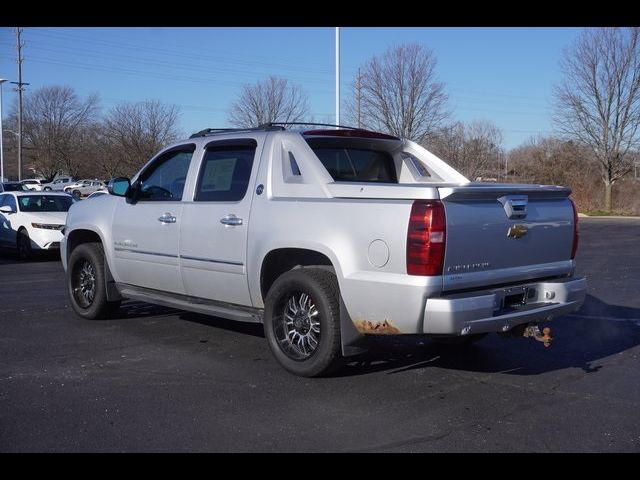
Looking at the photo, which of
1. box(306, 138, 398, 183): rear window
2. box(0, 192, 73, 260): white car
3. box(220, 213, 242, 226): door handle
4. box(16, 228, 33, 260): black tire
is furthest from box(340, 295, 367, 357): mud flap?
box(16, 228, 33, 260): black tire

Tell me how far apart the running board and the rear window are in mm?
1402

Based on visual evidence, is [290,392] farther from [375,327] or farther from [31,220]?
[31,220]

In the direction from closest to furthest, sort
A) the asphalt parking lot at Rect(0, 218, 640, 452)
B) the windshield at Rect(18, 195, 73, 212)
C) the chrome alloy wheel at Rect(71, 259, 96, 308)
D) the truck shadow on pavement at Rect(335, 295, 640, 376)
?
the asphalt parking lot at Rect(0, 218, 640, 452)
the truck shadow on pavement at Rect(335, 295, 640, 376)
the chrome alloy wheel at Rect(71, 259, 96, 308)
the windshield at Rect(18, 195, 73, 212)

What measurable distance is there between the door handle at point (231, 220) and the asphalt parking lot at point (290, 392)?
1.21 meters

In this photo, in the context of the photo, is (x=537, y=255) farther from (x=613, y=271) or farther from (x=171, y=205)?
(x=613, y=271)

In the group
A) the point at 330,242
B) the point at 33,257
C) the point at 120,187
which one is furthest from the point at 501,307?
the point at 33,257

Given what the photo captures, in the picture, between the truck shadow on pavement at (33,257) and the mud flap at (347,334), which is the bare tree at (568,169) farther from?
the mud flap at (347,334)

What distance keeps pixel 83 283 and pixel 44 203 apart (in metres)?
8.22

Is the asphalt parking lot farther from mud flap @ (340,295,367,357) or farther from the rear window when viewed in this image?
the rear window

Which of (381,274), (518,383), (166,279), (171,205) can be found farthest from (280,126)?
(518,383)

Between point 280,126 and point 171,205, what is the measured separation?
1.29 m

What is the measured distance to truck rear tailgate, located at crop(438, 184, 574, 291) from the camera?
15.5ft

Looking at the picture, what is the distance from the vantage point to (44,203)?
49.7 ft

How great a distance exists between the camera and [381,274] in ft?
15.7
